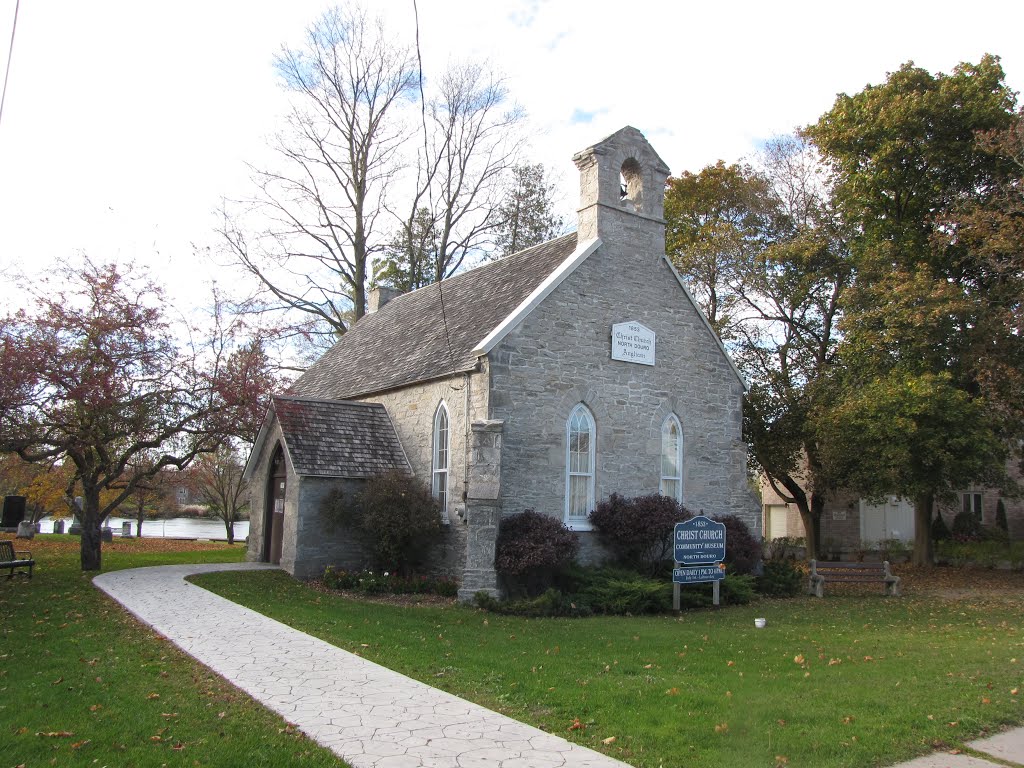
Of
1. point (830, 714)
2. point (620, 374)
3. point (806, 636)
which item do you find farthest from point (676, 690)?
point (620, 374)

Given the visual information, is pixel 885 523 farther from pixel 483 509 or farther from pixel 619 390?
pixel 483 509

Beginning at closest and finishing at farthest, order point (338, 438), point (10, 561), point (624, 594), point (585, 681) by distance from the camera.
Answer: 1. point (585, 681)
2. point (624, 594)
3. point (10, 561)
4. point (338, 438)

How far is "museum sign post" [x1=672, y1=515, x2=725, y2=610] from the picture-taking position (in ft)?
52.0

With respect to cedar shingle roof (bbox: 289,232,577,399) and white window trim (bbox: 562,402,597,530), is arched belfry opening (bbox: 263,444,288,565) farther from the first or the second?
white window trim (bbox: 562,402,597,530)

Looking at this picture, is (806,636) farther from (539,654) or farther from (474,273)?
(474,273)

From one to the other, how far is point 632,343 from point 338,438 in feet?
23.9

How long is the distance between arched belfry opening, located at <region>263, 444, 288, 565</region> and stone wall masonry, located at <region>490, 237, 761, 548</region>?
7.21m

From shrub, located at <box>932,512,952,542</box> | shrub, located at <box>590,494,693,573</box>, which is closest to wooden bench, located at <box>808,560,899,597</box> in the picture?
shrub, located at <box>590,494,693,573</box>

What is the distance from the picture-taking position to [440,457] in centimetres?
1873

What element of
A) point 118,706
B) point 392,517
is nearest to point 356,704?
point 118,706

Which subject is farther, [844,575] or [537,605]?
[844,575]

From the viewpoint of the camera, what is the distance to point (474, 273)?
24.0 metres

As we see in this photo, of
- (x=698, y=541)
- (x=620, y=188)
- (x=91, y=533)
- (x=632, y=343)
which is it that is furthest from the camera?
(x=620, y=188)

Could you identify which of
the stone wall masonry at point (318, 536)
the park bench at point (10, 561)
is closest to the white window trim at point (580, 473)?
the stone wall masonry at point (318, 536)
